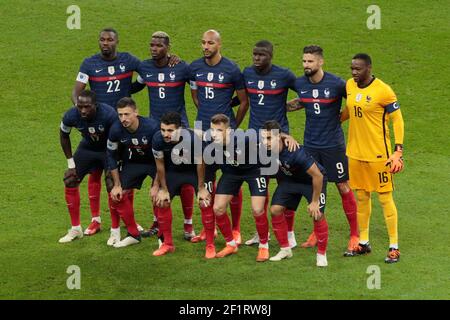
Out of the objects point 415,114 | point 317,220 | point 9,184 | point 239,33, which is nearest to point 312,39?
point 239,33

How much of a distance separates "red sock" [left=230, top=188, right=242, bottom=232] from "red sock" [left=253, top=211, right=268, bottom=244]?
0.85 meters

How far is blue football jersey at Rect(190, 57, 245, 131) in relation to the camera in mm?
13453

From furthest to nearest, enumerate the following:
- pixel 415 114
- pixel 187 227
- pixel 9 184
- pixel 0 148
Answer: pixel 415 114
pixel 0 148
pixel 9 184
pixel 187 227

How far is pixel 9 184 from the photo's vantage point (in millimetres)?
15711

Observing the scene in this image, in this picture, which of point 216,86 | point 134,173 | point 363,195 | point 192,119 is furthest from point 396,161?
point 192,119

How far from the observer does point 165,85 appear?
45.1ft

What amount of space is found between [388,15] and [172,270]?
11.2 metres

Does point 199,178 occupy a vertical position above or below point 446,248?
above

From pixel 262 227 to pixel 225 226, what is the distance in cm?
50

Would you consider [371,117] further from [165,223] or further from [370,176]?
[165,223]

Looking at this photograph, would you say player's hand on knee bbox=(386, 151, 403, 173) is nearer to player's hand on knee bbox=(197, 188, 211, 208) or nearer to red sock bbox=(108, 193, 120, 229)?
player's hand on knee bbox=(197, 188, 211, 208)

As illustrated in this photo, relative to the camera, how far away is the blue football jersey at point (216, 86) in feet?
44.1

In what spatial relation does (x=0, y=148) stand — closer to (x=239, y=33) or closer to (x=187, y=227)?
(x=187, y=227)

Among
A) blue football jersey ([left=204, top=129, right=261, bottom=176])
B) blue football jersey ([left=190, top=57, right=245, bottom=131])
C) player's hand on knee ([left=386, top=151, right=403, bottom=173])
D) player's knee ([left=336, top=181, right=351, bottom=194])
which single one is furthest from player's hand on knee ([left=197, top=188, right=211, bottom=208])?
player's hand on knee ([left=386, top=151, right=403, bottom=173])
